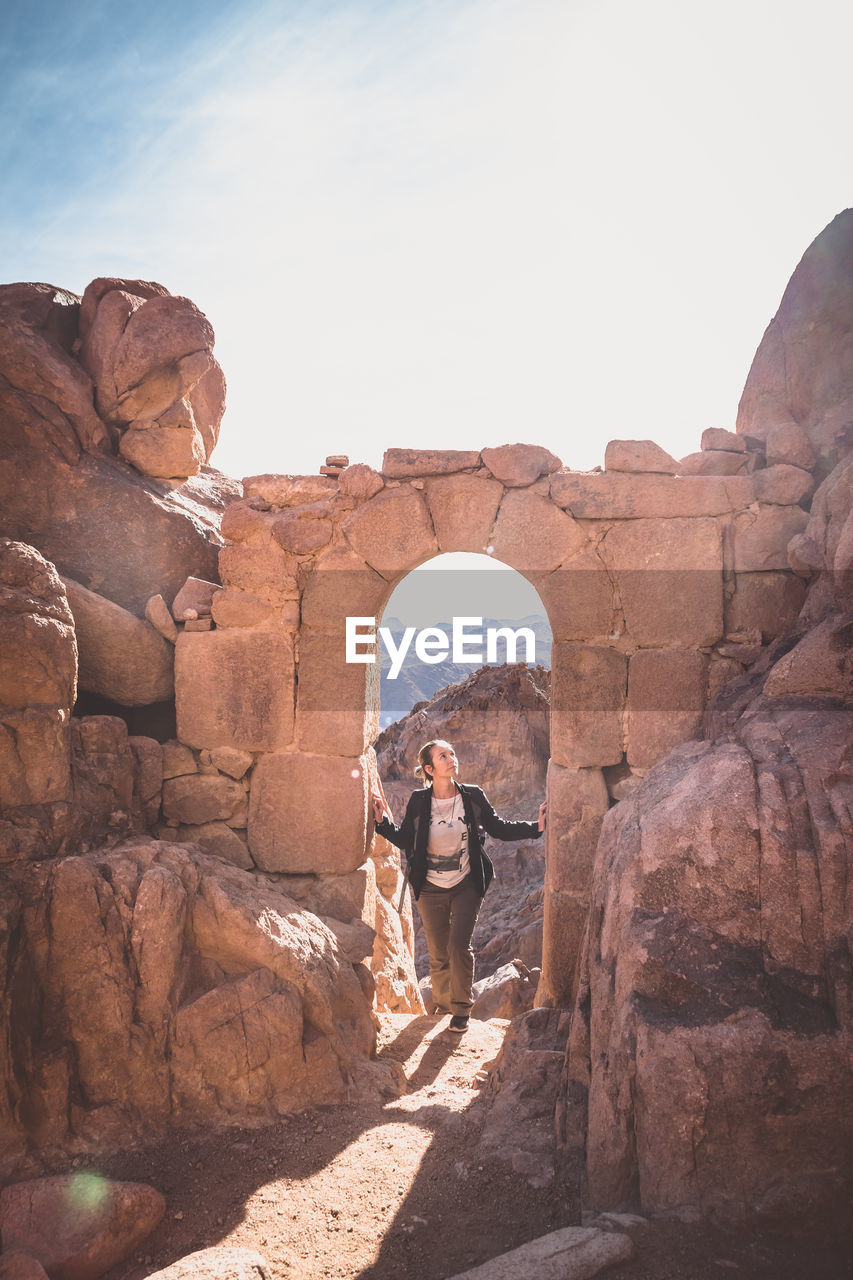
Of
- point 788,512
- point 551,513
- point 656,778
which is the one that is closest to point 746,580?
point 788,512

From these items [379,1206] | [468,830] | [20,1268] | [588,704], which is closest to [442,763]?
[468,830]

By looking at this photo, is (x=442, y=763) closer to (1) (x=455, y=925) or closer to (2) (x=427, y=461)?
(1) (x=455, y=925)

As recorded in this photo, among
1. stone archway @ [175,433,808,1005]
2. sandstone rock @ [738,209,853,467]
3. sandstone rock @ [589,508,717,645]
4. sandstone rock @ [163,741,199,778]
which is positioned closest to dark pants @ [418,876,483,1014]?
stone archway @ [175,433,808,1005]

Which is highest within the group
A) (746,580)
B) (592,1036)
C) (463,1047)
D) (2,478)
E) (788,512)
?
(2,478)

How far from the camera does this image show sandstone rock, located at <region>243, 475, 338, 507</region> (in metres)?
4.43

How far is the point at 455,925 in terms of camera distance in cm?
439

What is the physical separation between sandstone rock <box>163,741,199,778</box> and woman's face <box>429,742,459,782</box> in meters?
1.34

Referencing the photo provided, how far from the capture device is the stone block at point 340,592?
14.3ft

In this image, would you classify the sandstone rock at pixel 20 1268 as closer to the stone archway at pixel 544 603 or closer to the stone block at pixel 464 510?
the stone archway at pixel 544 603

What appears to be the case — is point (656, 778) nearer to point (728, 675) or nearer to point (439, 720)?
point (728, 675)

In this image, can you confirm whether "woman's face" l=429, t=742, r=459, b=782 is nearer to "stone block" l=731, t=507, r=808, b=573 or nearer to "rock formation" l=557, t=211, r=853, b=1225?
"rock formation" l=557, t=211, r=853, b=1225

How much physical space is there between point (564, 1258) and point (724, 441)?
372cm

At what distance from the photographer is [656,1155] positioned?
85.9 inches

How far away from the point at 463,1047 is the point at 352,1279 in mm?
1886
